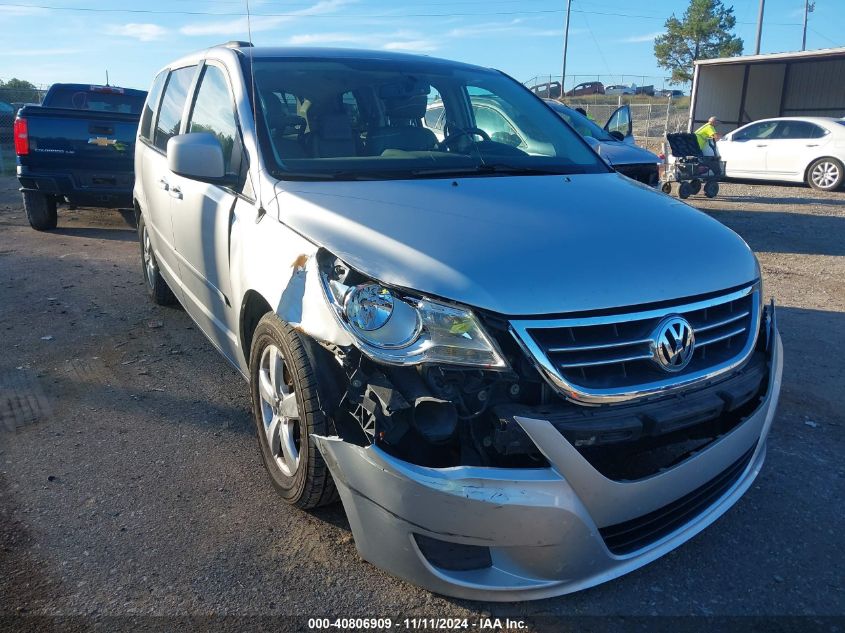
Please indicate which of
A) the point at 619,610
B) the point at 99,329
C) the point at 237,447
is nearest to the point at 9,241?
the point at 99,329

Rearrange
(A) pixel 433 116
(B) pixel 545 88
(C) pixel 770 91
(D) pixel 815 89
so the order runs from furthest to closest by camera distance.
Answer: (C) pixel 770 91, (D) pixel 815 89, (B) pixel 545 88, (A) pixel 433 116

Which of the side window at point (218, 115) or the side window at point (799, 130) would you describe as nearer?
the side window at point (218, 115)

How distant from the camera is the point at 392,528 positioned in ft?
7.07

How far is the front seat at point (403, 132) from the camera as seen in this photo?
3430 mm

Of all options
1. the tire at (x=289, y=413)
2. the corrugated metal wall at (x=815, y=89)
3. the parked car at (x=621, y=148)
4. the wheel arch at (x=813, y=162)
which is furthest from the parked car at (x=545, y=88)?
the corrugated metal wall at (x=815, y=89)

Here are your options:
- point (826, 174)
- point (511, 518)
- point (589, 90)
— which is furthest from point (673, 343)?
point (589, 90)

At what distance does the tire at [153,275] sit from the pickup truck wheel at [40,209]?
3.96 meters

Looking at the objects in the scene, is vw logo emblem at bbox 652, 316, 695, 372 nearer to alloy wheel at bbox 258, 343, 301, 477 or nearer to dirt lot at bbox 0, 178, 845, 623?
dirt lot at bbox 0, 178, 845, 623

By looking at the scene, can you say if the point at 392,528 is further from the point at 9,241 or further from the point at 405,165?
the point at 9,241

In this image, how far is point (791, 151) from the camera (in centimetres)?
1512

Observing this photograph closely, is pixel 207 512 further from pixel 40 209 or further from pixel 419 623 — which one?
pixel 40 209

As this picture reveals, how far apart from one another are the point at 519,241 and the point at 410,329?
534mm

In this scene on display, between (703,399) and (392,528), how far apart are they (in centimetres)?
112

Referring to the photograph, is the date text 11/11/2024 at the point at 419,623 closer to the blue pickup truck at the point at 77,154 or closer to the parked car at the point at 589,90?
the blue pickup truck at the point at 77,154
